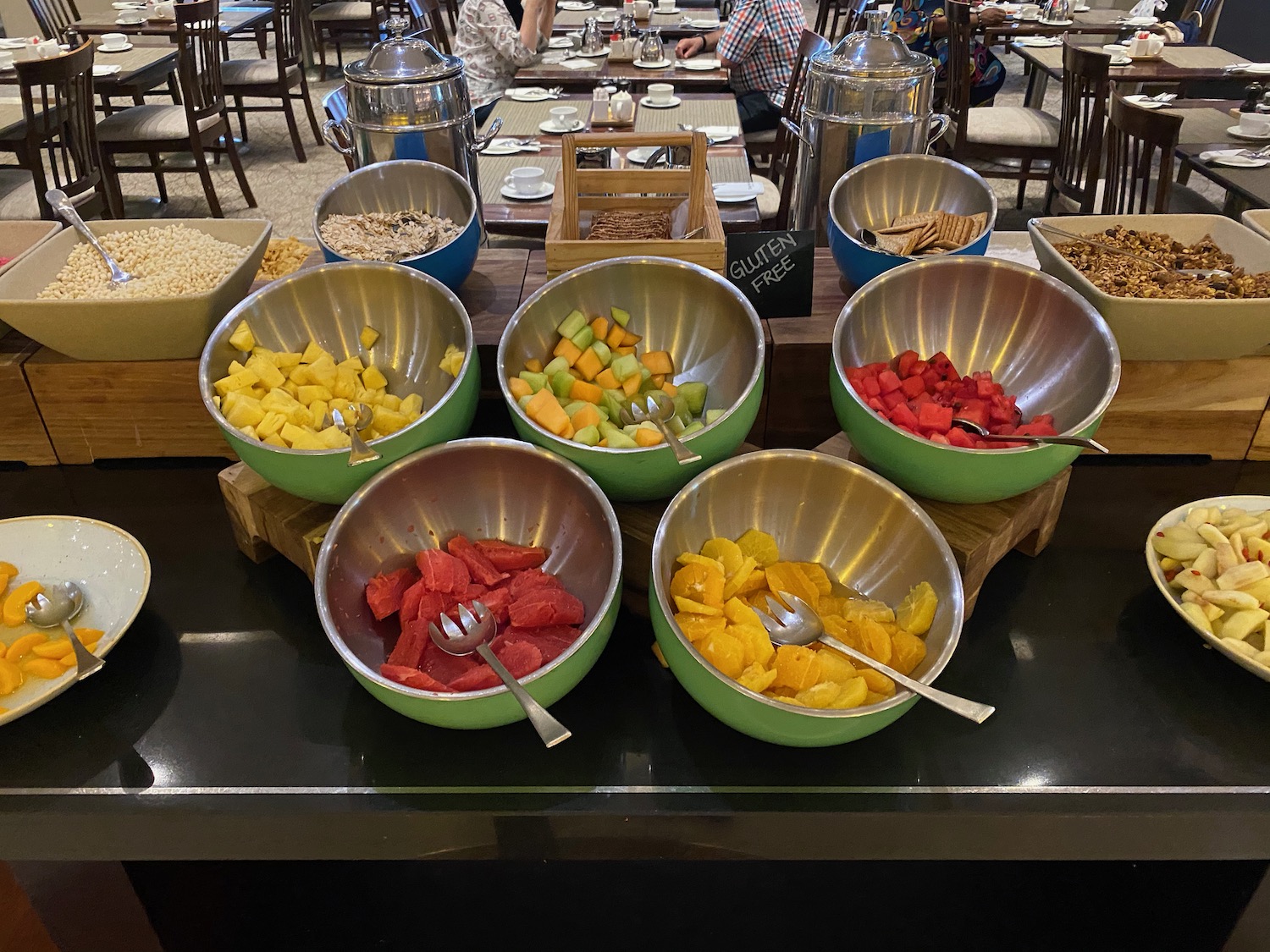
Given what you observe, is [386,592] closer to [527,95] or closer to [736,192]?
[736,192]

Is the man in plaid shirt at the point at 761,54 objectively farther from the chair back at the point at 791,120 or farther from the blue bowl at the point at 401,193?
the blue bowl at the point at 401,193

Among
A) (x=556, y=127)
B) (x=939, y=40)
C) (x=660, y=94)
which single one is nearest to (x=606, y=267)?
(x=556, y=127)

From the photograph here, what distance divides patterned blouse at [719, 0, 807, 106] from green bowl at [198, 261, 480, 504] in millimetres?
2877

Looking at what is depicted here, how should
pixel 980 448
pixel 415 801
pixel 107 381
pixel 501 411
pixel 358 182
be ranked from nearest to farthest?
pixel 415 801
pixel 980 448
pixel 107 381
pixel 501 411
pixel 358 182

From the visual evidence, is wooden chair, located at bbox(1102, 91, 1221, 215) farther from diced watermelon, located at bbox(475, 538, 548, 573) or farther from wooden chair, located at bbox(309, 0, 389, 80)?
wooden chair, located at bbox(309, 0, 389, 80)

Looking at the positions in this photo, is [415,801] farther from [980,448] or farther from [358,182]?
[358,182]

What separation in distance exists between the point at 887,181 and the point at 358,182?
2.94 feet

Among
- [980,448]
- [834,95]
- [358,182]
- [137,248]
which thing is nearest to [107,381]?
[137,248]

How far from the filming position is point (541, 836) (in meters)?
0.86

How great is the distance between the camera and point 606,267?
1185mm

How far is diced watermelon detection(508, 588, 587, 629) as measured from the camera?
0.90 meters

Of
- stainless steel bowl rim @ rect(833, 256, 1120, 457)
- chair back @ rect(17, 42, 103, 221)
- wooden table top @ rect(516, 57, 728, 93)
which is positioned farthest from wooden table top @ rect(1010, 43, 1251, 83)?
chair back @ rect(17, 42, 103, 221)

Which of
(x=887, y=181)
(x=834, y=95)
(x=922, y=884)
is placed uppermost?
(x=834, y=95)

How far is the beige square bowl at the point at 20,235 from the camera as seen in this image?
136 centimetres
